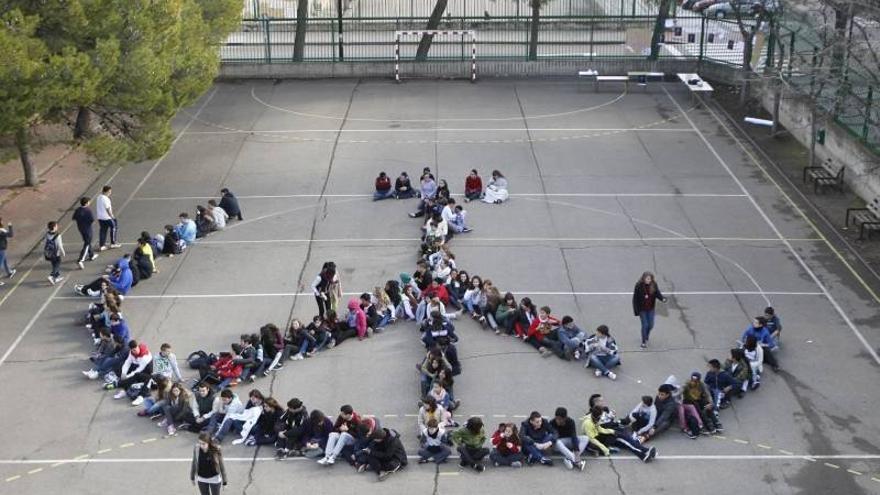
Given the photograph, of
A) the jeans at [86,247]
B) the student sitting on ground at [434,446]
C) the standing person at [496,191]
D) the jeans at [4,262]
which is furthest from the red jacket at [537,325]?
the jeans at [4,262]

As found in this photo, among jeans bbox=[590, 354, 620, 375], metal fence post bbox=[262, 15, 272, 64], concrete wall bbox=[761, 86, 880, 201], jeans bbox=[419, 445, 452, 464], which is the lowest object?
jeans bbox=[419, 445, 452, 464]

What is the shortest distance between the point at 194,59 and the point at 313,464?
1605 centimetres

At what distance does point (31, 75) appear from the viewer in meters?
26.1

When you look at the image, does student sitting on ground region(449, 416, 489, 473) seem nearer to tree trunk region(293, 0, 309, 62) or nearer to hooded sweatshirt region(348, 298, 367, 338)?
hooded sweatshirt region(348, 298, 367, 338)

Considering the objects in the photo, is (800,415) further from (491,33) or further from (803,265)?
(491,33)

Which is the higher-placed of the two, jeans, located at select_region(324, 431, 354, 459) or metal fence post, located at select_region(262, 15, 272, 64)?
metal fence post, located at select_region(262, 15, 272, 64)

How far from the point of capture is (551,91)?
43438mm

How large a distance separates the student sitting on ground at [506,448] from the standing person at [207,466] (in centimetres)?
461

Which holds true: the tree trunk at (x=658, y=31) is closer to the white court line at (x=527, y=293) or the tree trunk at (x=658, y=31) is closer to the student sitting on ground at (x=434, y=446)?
the white court line at (x=527, y=293)

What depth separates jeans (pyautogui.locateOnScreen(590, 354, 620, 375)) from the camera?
22625 millimetres

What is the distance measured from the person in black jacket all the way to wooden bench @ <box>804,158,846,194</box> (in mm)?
18101

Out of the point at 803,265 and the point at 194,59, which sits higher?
the point at 194,59

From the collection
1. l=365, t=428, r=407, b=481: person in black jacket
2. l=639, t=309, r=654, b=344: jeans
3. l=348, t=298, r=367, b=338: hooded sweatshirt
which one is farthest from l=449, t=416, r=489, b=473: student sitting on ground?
l=639, t=309, r=654, b=344: jeans

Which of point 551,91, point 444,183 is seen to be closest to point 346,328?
point 444,183
